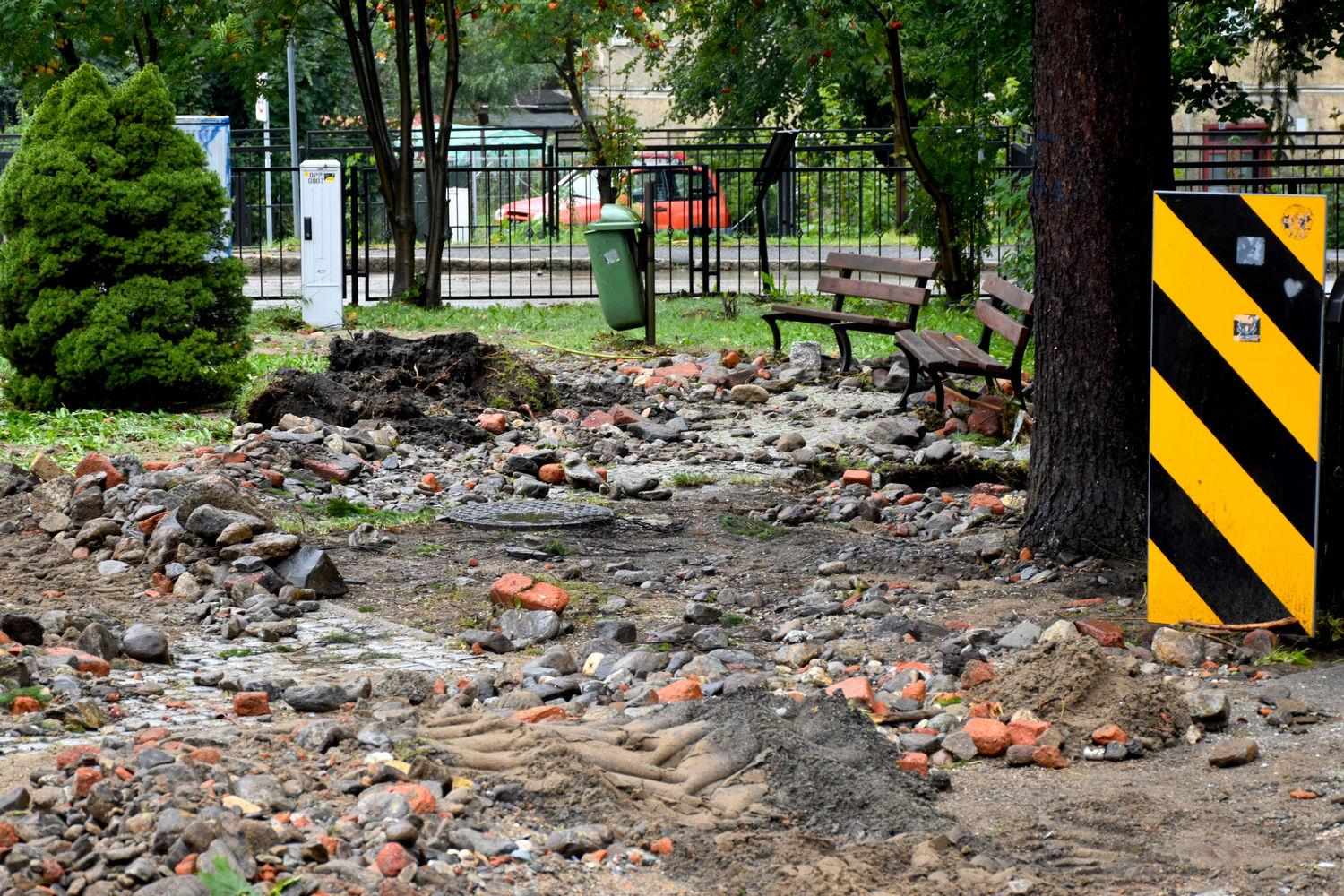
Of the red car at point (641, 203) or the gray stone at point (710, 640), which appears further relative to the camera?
the red car at point (641, 203)

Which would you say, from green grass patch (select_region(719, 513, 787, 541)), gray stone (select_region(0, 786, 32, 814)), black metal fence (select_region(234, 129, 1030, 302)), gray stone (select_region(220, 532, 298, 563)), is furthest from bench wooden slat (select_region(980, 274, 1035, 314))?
gray stone (select_region(0, 786, 32, 814))

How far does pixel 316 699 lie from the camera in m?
3.84

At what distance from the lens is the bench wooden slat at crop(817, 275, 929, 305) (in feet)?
34.0

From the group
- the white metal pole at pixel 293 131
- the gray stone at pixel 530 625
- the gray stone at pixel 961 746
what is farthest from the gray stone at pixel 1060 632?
the white metal pole at pixel 293 131

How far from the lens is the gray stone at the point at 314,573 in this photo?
5273 mm

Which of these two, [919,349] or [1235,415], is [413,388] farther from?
[1235,415]

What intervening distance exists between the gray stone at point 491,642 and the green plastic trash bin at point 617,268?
790 centimetres

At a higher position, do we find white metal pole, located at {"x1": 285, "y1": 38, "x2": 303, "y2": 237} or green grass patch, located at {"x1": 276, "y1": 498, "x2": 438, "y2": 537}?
white metal pole, located at {"x1": 285, "y1": 38, "x2": 303, "y2": 237}

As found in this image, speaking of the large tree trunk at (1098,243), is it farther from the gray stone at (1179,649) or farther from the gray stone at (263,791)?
the gray stone at (263,791)

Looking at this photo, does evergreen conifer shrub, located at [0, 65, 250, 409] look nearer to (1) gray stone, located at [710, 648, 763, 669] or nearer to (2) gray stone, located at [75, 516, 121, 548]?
(2) gray stone, located at [75, 516, 121, 548]

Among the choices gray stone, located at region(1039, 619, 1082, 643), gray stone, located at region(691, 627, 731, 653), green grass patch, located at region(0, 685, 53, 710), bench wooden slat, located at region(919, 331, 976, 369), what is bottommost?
gray stone, located at region(691, 627, 731, 653)

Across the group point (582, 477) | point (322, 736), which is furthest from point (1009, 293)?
point (322, 736)

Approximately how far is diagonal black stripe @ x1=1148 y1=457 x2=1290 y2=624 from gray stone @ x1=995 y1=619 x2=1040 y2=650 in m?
0.54

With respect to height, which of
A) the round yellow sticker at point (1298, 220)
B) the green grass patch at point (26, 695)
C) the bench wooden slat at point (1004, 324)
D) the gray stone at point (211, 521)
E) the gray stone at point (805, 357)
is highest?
the round yellow sticker at point (1298, 220)
